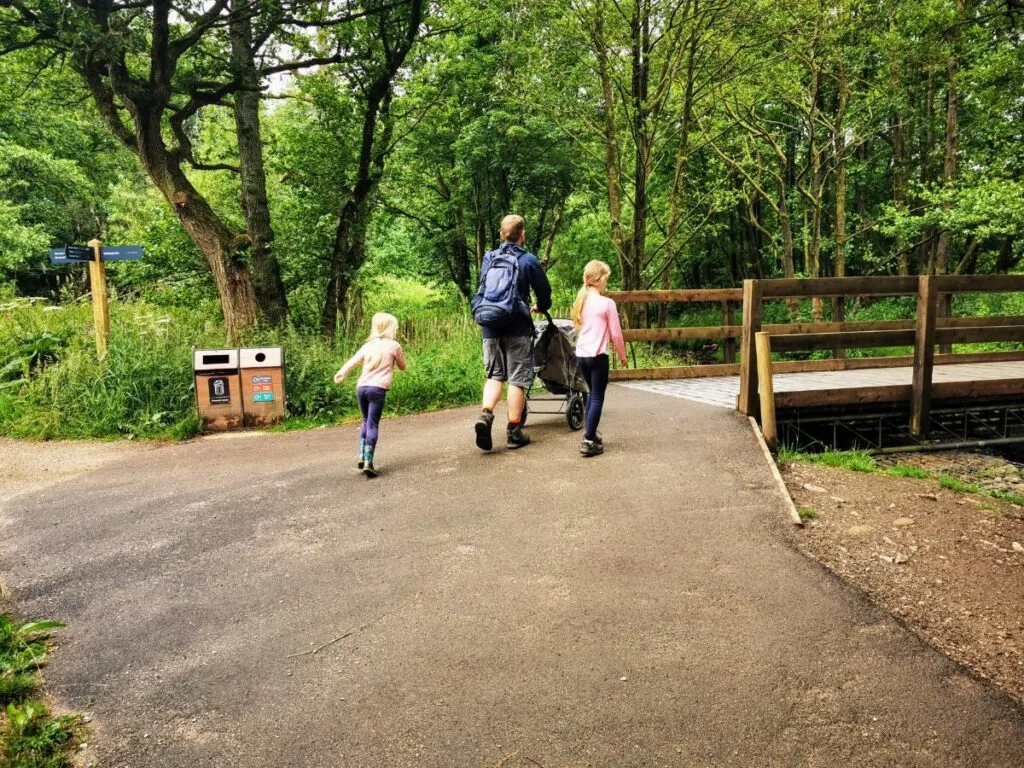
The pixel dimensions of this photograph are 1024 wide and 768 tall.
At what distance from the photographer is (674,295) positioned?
36.7 ft

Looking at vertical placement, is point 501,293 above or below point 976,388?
above

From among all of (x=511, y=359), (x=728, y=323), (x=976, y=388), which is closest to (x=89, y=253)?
(x=511, y=359)

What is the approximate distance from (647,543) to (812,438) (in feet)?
16.0

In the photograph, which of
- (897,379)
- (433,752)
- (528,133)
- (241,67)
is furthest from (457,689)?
(528,133)

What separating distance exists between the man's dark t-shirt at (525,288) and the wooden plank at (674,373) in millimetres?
5056

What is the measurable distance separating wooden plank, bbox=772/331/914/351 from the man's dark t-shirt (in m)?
2.80

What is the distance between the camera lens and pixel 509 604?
12.0 feet

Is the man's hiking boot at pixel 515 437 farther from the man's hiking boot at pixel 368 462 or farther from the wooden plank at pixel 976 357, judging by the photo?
the wooden plank at pixel 976 357

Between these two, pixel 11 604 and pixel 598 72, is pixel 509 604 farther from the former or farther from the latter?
pixel 598 72

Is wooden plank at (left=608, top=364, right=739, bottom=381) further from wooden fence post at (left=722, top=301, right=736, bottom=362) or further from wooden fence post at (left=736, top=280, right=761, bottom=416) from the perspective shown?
wooden fence post at (left=736, top=280, right=761, bottom=416)

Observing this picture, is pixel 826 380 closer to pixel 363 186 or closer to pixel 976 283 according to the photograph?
pixel 976 283

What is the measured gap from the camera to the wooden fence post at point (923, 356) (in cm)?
737

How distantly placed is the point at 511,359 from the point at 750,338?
284 centimetres

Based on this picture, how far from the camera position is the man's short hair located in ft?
21.0
